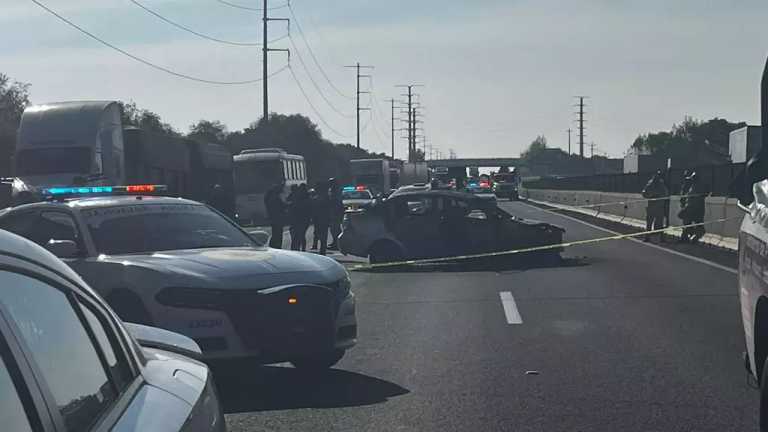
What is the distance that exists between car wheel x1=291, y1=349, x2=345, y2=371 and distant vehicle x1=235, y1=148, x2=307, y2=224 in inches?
1621

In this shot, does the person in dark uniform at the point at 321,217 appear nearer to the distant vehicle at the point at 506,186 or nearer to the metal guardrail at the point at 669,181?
the metal guardrail at the point at 669,181

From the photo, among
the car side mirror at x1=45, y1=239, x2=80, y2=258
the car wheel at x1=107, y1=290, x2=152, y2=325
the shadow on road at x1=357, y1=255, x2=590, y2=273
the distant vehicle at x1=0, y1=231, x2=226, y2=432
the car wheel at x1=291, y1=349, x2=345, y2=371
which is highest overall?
the distant vehicle at x1=0, y1=231, x2=226, y2=432

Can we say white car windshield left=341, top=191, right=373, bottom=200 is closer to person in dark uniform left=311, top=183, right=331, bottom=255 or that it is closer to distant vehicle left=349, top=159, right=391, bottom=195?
distant vehicle left=349, top=159, right=391, bottom=195

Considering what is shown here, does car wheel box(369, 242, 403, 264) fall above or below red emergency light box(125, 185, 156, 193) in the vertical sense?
below

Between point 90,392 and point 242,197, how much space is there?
160 feet

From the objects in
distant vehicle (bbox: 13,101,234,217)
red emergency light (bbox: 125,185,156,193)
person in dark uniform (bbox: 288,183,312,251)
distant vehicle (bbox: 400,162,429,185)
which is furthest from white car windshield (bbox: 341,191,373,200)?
distant vehicle (bbox: 400,162,429,185)

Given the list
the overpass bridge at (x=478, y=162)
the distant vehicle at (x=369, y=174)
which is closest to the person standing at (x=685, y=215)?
the distant vehicle at (x=369, y=174)

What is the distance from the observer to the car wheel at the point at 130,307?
8.99 m

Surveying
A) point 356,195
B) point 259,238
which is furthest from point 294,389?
point 356,195

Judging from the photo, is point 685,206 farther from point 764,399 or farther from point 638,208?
point 764,399

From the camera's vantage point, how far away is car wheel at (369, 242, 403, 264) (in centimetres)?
2231

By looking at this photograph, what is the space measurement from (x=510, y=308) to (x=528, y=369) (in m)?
4.77

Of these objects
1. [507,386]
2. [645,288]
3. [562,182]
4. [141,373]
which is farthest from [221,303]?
[562,182]

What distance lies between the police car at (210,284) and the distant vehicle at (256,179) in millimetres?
40647
